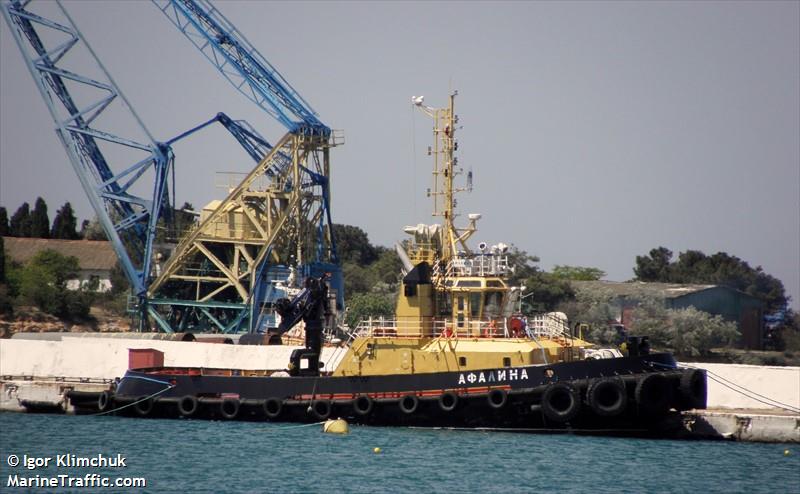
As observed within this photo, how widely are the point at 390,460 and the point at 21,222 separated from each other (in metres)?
63.6

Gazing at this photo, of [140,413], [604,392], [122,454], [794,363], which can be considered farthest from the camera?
[794,363]

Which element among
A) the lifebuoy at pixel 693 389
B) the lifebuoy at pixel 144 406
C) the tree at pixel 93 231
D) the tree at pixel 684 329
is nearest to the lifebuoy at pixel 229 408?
the lifebuoy at pixel 144 406

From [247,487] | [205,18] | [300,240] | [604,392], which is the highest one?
[205,18]

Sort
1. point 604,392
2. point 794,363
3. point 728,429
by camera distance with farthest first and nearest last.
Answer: point 794,363 → point 728,429 → point 604,392

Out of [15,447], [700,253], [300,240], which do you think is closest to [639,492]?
[15,447]

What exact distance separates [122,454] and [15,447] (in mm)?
2523

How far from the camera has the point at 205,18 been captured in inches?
1955

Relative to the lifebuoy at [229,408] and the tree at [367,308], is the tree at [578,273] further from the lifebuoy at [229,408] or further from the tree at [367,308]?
the lifebuoy at [229,408]

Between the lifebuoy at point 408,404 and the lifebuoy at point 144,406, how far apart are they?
7.35 m

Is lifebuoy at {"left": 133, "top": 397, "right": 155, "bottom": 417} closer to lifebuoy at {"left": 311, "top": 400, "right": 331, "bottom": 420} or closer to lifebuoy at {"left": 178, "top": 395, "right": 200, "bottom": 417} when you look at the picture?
lifebuoy at {"left": 178, "top": 395, "right": 200, "bottom": 417}

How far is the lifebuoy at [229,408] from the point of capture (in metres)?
31.6

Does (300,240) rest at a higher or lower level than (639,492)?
higher

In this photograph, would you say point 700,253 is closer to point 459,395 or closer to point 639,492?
point 459,395

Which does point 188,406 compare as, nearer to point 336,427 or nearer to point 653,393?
point 336,427
